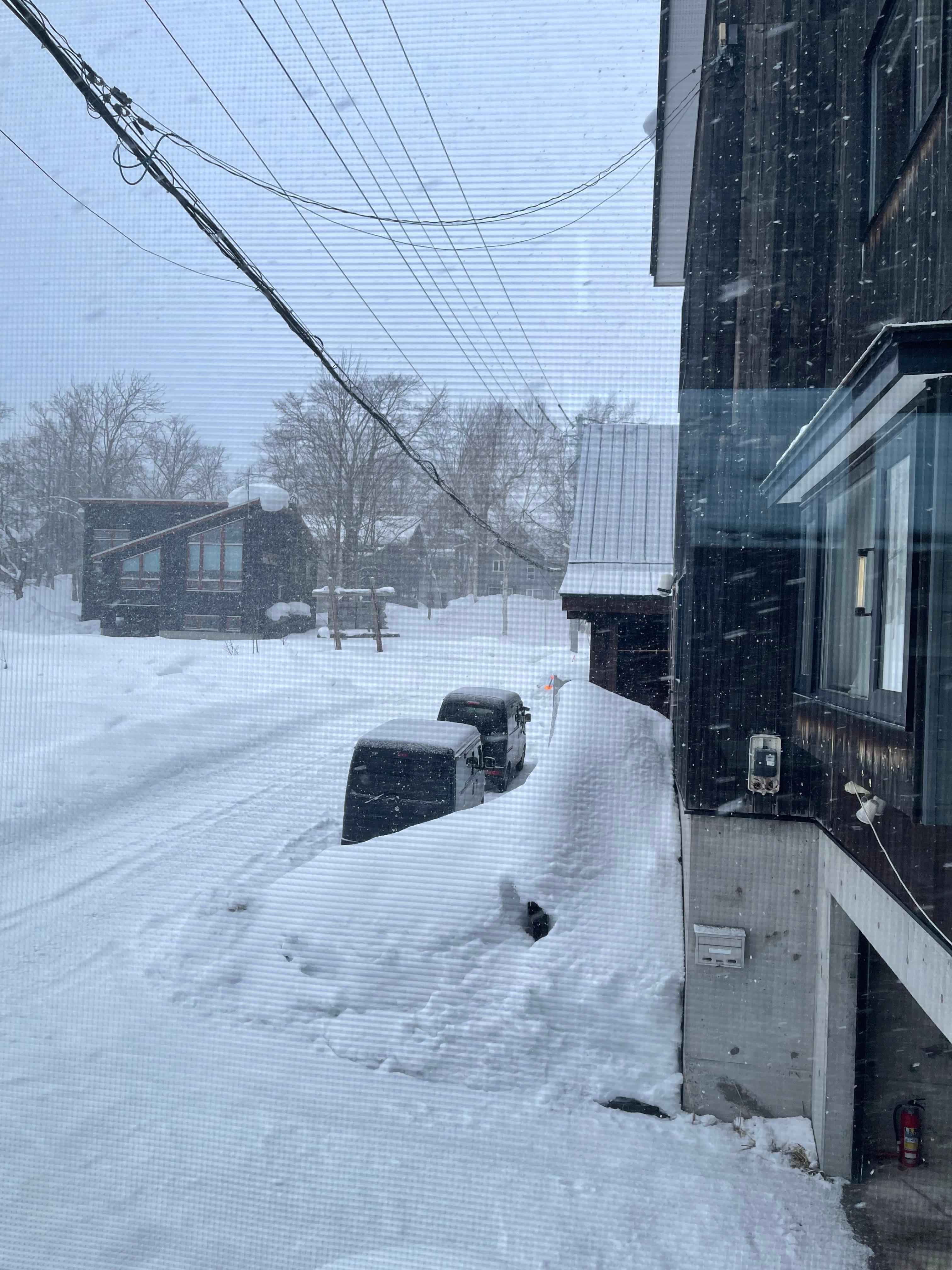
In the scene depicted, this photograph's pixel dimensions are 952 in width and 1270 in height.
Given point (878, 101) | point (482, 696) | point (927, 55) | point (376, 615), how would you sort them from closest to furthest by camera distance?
point (927, 55) < point (878, 101) < point (482, 696) < point (376, 615)

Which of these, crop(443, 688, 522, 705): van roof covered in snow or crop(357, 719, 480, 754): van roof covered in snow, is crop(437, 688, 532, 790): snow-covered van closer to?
crop(443, 688, 522, 705): van roof covered in snow

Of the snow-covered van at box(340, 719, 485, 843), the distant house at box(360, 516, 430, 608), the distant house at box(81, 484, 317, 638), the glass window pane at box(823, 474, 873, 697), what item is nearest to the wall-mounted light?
the glass window pane at box(823, 474, 873, 697)

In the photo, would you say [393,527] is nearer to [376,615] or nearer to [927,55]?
[376,615]

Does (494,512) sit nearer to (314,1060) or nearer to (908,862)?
(314,1060)

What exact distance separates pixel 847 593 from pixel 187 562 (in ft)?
9.12

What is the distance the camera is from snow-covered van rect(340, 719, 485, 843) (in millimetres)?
2258

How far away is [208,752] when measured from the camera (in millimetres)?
3717

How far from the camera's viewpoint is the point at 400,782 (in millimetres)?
2270

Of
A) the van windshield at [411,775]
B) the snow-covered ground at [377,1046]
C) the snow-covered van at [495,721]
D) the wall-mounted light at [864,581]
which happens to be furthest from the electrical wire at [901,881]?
the snow-covered van at [495,721]

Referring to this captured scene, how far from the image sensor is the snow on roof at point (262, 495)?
10.3 feet

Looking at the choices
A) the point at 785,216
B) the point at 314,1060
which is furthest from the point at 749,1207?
the point at 785,216

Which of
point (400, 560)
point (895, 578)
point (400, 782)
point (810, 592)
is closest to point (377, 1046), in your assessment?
point (400, 782)

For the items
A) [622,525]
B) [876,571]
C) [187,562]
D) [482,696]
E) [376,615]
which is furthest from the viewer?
[376,615]

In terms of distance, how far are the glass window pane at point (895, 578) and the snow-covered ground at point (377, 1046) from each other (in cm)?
96
